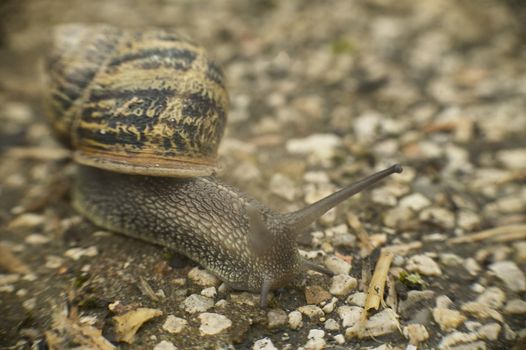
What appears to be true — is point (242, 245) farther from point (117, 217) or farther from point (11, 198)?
point (11, 198)

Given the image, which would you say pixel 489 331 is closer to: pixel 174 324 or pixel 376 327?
pixel 376 327

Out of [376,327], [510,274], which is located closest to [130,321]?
[376,327]

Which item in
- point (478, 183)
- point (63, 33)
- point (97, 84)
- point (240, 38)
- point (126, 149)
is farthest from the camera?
point (240, 38)

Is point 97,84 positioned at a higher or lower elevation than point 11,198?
higher

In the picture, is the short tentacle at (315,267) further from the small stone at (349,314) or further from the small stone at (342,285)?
the small stone at (349,314)

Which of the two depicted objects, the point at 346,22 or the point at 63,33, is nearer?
the point at 63,33

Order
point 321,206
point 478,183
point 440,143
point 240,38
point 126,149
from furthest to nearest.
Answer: point 240,38, point 440,143, point 478,183, point 126,149, point 321,206

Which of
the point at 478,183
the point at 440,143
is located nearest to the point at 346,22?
the point at 440,143
